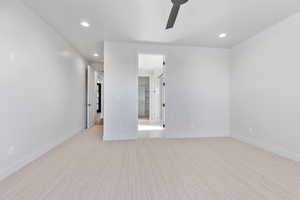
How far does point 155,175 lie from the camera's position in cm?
188

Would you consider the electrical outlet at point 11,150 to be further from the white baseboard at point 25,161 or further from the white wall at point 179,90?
the white wall at point 179,90

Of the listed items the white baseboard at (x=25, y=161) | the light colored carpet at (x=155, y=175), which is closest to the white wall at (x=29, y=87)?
the white baseboard at (x=25, y=161)

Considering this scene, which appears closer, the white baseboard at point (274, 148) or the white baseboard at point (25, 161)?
the white baseboard at point (25, 161)

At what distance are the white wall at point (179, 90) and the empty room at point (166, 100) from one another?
0.10 ft

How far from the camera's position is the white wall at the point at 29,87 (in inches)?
71.7

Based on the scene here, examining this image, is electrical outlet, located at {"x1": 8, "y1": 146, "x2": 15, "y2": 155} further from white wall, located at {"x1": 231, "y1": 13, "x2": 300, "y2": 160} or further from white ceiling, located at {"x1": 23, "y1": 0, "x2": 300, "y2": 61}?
white wall, located at {"x1": 231, "y1": 13, "x2": 300, "y2": 160}

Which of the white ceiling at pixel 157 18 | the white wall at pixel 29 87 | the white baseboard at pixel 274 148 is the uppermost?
the white ceiling at pixel 157 18

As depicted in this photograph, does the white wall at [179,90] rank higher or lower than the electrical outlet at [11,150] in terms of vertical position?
higher

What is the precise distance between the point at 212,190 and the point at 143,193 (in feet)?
2.74

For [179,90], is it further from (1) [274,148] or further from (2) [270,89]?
(1) [274,148]

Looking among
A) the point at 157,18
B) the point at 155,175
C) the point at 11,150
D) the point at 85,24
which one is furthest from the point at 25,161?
the point at 157,18

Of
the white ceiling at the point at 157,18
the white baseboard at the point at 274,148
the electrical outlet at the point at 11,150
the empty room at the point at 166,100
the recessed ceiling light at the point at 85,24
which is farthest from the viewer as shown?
the recessed ceiling light at the point at 85,24

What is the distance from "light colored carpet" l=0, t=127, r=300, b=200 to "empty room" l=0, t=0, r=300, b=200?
0.02m

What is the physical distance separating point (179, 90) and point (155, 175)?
8.28ft
